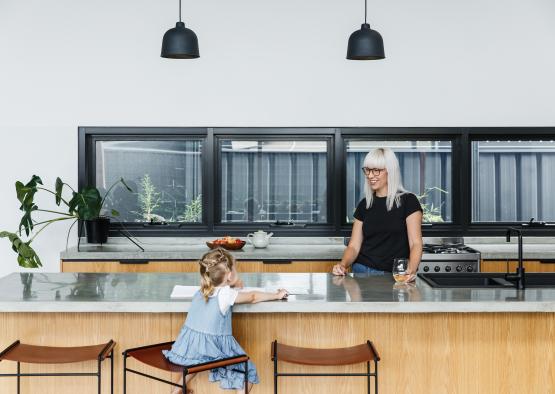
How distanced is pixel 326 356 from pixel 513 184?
3437mm

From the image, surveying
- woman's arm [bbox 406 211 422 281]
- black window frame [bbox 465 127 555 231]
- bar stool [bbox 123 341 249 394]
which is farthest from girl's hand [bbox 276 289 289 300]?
black window frame [bbox 465 127 555 231]

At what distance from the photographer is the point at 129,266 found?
5152mm

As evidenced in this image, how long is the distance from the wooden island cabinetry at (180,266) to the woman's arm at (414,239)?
1.29 meters

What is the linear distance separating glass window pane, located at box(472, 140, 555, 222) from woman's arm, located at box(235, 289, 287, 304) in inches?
126

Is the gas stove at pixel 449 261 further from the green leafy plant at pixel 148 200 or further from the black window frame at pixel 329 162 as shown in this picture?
the green leafy plant at pixel 148 200

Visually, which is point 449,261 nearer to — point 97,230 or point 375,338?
point 375,338

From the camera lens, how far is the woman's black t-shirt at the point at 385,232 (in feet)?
13.2

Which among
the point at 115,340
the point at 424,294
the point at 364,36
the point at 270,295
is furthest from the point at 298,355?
the point at 364,36

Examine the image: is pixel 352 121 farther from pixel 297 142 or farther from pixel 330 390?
pixel 330 390

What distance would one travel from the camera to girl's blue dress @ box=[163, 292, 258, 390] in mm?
2926

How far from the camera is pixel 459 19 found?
18.6ft

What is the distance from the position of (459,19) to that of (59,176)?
343 cm

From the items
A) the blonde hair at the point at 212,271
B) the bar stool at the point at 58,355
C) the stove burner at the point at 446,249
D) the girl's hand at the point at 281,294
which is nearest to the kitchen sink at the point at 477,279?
the girl's hand at the point at 281,294

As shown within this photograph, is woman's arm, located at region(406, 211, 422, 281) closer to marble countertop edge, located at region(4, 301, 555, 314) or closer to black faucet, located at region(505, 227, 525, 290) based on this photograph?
black faucet, located at region(505, 227, 525, 290)
